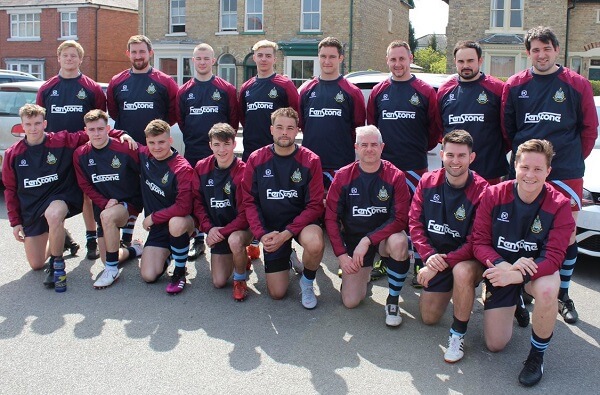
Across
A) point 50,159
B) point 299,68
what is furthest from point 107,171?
point 299,68

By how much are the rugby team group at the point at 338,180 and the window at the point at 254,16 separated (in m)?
21.1

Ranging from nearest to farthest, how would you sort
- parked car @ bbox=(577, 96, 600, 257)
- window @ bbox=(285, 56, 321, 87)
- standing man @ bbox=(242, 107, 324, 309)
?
standing man @ bbox=(242, 107, 324, 309)
parked car @ bbox=(577, 96, 600, 257)
window @ bbox=(285, 56, 321, 87)

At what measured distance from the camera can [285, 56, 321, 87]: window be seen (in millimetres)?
Answer: 26172

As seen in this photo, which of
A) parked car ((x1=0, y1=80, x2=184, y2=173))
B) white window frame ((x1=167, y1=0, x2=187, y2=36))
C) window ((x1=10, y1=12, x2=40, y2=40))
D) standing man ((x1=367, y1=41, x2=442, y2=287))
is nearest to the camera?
standing man ((x1=367, y1=41, x2=442, y2=287))

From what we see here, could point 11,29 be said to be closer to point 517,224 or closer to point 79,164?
point 79,164

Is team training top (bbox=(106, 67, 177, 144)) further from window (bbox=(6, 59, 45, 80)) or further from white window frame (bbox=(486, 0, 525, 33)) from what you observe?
window (bbox=(6, 59, 45, 80))

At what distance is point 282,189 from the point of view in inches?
221

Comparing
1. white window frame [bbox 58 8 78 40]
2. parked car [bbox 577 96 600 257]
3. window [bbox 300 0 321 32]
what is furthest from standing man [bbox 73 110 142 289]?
white window frame [bbox 58 8 78 40]

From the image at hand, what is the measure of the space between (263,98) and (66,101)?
229 centimetres

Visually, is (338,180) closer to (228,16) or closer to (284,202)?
(284,202)

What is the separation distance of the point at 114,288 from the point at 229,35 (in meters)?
23.2

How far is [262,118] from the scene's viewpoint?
6.71 m

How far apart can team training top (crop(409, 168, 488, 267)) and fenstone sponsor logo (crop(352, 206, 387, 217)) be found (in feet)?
1.28

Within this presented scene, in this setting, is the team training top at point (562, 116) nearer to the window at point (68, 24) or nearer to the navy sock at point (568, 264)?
the navy sock at point (568, 264)
